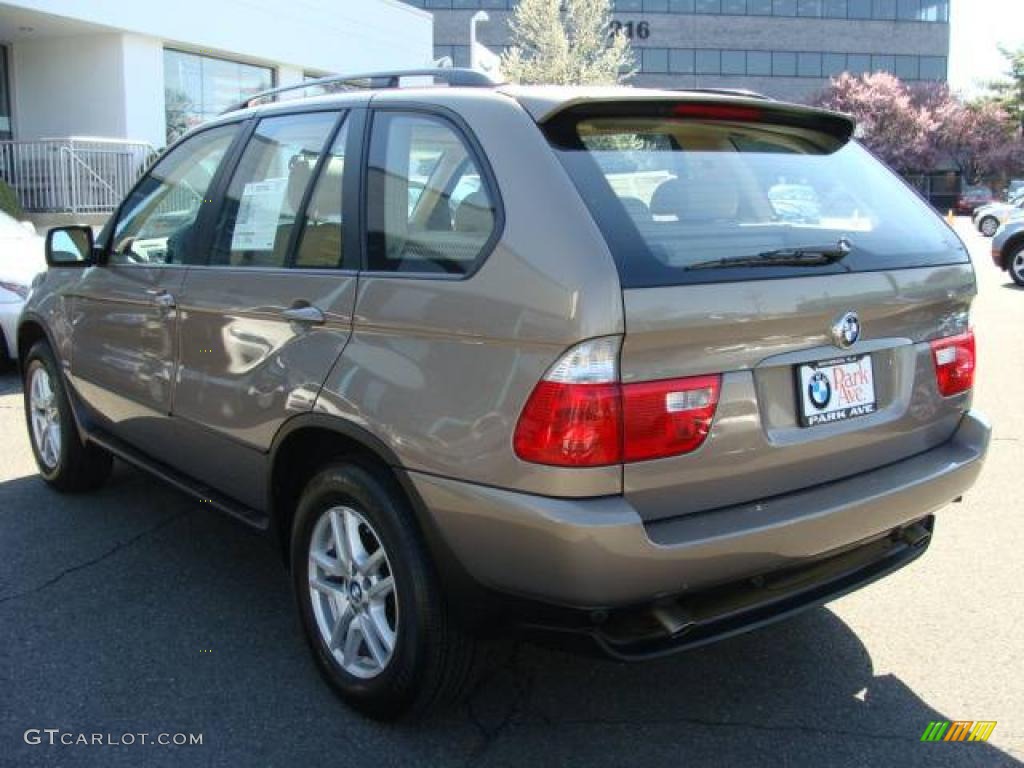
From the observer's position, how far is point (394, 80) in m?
3.50

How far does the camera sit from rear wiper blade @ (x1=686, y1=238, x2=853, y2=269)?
2664 mm

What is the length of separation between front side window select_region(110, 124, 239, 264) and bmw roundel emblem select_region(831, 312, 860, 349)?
7.51ft

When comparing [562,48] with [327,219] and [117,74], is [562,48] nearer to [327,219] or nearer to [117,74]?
[117,74]

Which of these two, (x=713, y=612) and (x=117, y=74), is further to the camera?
(x=117, y=74)

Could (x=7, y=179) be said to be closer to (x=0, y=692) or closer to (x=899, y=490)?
(x=0, y=692)

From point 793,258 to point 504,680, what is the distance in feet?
5.32

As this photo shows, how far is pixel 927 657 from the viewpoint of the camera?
343 cm

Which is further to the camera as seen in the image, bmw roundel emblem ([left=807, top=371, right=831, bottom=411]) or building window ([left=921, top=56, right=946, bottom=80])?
building window ([left=921, top=56, right=946, bottom=80])

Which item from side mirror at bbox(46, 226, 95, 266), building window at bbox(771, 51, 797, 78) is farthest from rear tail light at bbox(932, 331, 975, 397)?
building window at bbox(771, 51, 797, 78)

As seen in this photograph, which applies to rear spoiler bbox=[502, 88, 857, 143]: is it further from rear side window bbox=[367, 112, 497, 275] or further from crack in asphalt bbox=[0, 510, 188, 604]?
crack in asphalt bbox=[0, 510, 188, 604]

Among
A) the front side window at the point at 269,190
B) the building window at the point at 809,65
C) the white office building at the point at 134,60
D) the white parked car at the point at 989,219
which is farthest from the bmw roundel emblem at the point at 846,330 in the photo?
the building window at the point at 809,65

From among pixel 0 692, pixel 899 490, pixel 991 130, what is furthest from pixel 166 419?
pixel 991 130

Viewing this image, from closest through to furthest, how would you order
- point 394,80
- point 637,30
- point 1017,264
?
1. point 394,80
2. point 1017,264
3. point 637,30

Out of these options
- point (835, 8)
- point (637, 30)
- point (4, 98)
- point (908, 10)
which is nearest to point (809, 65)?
point (835, 8)
